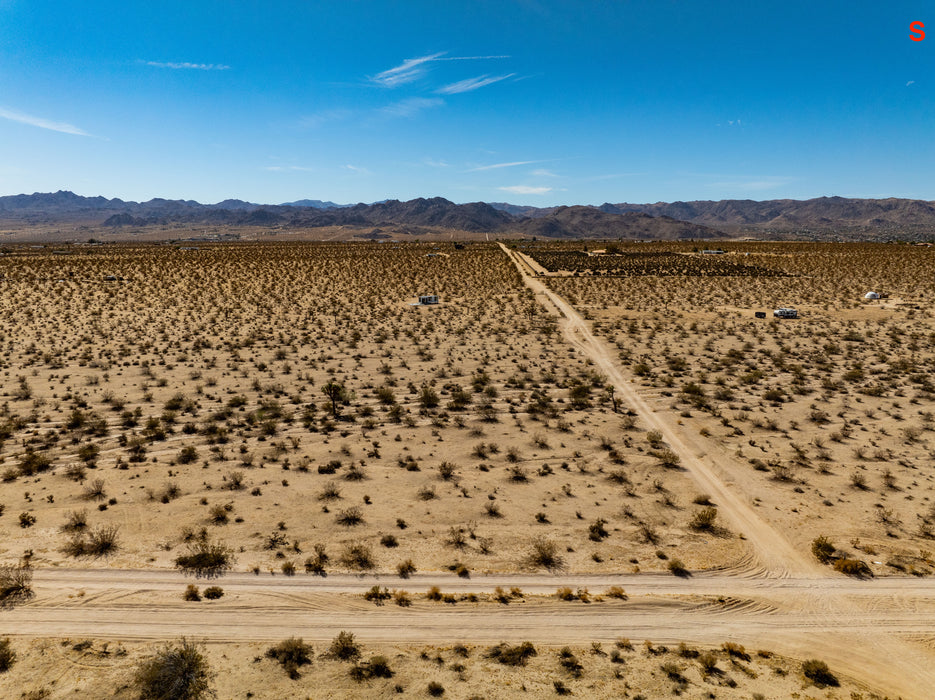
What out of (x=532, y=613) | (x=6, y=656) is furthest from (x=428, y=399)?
(x=6, y=656)

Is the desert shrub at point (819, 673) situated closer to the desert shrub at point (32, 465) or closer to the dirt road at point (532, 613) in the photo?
the dirt road at point (532, 613)

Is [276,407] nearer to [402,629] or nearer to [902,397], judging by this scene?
[402,629]

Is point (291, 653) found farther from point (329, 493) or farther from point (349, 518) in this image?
point (329, 493)

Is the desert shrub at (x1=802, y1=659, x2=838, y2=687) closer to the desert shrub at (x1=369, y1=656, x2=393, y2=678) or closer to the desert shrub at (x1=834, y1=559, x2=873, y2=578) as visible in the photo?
the desert shrub at (x1=834, y1=559, x2=873, y2=578)

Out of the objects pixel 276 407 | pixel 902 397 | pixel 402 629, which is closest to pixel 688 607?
pixel 402 629

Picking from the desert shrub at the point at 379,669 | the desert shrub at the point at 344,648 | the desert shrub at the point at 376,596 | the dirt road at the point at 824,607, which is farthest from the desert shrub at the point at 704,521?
the desert shrub at the point at 344,648
